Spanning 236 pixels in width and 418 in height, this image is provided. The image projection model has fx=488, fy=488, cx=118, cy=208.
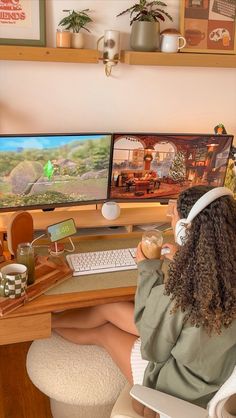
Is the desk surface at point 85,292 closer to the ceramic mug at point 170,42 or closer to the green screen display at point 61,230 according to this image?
the green screen display at point 61,230

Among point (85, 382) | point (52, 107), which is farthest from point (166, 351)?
point (52, 107)

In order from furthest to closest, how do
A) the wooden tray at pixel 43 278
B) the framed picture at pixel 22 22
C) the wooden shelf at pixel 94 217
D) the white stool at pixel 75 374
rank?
1. the wooden shelf at pixel 94 217
2. the framed picture at pixel 22 22
3. the white stool at pixel 75 374
4. the wooden tray at pixel 43 278

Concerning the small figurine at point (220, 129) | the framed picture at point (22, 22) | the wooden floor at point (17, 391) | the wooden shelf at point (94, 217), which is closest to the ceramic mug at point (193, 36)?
the small figurine at point (220, 129)

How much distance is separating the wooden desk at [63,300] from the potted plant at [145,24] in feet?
3.24

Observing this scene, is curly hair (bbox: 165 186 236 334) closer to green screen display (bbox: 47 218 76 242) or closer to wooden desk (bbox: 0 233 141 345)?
wooden desk (bbox: 0 233 141 345)

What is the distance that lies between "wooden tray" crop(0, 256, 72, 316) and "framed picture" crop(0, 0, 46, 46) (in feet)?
3.01

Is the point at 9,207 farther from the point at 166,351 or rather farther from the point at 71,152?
the point at 166,351

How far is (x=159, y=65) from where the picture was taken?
217cm

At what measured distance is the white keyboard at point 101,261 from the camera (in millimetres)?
1890

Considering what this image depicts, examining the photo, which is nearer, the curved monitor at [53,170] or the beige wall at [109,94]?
the curved monitor at [53,170]

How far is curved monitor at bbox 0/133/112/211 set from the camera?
2014mm

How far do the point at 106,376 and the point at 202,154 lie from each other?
1090mm

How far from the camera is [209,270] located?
4.41ft

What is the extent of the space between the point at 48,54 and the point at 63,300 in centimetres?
101
